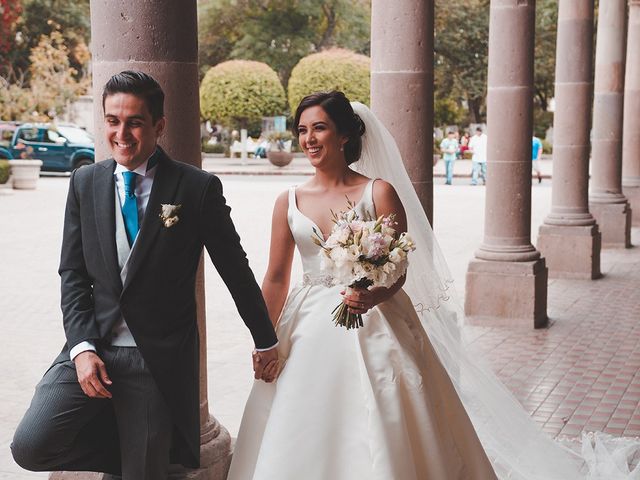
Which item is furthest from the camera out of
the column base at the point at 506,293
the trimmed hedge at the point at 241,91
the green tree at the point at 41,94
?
the trimmed hedge at the point at 241,91

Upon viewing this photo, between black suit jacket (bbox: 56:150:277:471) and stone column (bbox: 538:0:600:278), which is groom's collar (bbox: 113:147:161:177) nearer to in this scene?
black suit jacket (bbox: 56:150:277:471)

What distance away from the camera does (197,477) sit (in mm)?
3814

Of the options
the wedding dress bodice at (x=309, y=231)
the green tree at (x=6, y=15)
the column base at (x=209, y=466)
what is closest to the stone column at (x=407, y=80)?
the wedding dress bodice at (x=309, y=231)

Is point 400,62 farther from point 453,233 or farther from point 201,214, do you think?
point 453,233

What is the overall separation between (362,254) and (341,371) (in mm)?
548

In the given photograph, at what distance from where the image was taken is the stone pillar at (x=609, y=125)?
1405 cm

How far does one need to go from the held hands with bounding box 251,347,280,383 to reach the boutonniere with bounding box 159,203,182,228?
2.28 feet

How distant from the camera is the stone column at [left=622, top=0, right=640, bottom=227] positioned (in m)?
16.5

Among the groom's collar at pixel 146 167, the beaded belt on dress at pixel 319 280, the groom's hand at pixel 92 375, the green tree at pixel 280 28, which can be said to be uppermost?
the green tree at pixel 280 28

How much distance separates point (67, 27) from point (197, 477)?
3977cm

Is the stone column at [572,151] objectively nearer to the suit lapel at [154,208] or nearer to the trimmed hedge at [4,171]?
the suit lapel at [154,208]

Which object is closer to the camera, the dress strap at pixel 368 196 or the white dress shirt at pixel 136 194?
the white dress shirt at pixel 136 194

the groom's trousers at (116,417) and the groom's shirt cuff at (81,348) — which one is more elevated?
the groom's shirt cuff at (81,348)

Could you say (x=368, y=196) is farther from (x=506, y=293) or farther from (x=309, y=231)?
(x=506, y=293)
